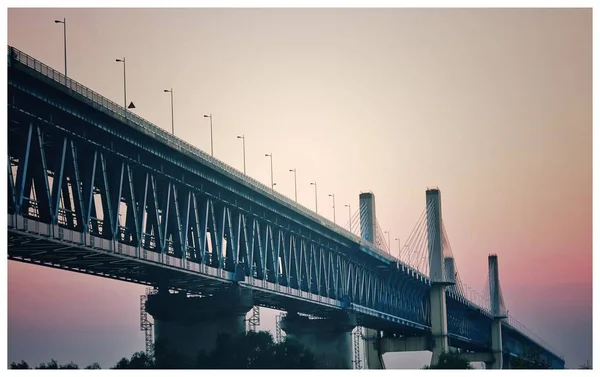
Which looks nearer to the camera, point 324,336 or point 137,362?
point 137,362

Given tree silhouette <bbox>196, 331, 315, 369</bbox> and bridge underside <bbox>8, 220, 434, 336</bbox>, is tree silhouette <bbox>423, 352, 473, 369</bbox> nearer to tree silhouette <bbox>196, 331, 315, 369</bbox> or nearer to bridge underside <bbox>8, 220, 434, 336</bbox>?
tree silhouette <bbox>196, 331, 315, 369</bbox>

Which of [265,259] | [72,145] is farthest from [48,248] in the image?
[265,259]

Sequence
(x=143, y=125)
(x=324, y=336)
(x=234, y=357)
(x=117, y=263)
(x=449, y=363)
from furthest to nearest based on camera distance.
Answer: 1. (x=324, y=336)
2. (x=449, y=363)
3. (x=234, y=357)
4. (x=117, y=263)
5. (x=143, y=125)

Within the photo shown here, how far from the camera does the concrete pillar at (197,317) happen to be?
109438 mm

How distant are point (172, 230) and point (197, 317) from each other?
13094 millimetres

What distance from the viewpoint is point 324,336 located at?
155 metres

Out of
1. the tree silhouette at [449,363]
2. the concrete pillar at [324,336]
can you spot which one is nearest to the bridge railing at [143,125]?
the tree silhouette at [449,363]

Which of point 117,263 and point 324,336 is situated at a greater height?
point 117,263

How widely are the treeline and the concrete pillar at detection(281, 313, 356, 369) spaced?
30473 mm

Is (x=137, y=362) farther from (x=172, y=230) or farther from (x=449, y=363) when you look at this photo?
(x=449, y=363)

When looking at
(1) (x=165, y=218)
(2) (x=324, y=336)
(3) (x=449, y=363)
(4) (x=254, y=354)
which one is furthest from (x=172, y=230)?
(2) (x=324, y=336)

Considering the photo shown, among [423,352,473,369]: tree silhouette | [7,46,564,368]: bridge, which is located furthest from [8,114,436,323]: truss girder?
[423,352,473,369]: tree silhouette

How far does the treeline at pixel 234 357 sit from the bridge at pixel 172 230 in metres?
2.56

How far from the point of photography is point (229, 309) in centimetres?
10950
